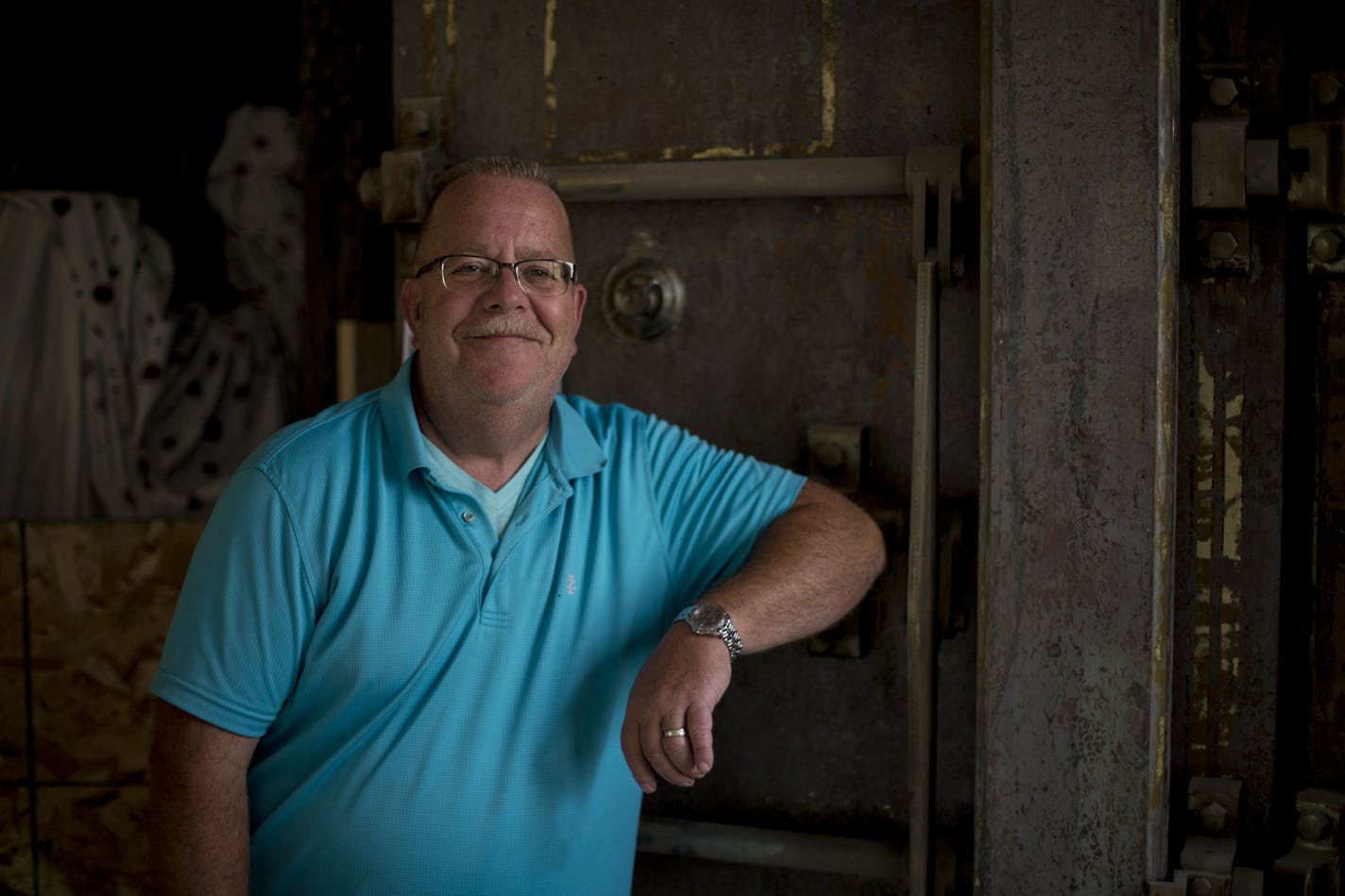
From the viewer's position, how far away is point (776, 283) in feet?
7.44

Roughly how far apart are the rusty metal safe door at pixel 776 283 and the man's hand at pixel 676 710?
57 centimetres

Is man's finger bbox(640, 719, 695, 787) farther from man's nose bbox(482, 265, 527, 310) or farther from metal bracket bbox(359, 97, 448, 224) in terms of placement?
metal bracket bbox(359, 97, 448, 224)

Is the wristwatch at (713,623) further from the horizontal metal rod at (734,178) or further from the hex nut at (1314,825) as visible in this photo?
the hex nut at (1314,825)

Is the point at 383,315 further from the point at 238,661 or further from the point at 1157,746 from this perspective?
the point at 1157,746

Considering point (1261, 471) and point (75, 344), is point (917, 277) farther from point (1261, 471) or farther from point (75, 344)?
point (75, 344)

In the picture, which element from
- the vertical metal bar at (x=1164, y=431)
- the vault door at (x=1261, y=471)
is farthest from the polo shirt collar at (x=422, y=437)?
the vault door at (x=1261, y=471)

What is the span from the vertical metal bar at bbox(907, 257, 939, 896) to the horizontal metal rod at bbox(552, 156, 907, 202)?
23 centimetres

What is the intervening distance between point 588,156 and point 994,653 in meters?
Answer: 1.21

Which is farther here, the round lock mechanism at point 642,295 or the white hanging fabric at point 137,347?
the white hanging fabric at point 137,347

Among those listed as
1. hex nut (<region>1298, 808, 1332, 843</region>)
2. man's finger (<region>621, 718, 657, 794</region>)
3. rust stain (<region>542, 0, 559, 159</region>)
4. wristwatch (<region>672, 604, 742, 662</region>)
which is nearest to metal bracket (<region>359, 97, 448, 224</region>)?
rust stain (<region>542, 0, 559, 159</region>)

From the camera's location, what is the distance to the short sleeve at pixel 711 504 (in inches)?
78.2

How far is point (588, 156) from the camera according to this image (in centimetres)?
235

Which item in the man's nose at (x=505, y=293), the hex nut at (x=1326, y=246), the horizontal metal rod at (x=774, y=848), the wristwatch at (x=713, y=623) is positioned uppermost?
the hex nut at (x=1326, y=246)

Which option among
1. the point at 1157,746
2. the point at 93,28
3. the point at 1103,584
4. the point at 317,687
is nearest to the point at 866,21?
the point at 1103,584
